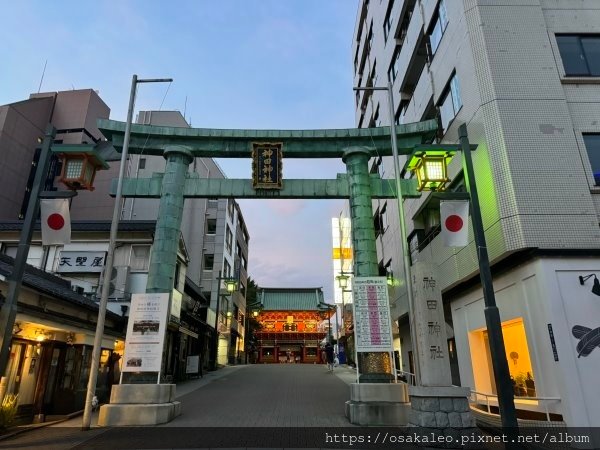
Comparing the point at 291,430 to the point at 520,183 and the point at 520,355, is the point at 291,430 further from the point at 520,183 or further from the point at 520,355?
the point at 520,183

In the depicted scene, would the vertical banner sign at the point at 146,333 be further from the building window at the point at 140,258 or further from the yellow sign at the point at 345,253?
the yellow sign at the point at 345,253

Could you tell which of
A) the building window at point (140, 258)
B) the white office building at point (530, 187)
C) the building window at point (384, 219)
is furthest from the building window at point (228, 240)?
the white office building at point (530, 187)

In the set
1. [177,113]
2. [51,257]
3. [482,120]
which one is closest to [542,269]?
[482,120]

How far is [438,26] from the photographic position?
1867cm

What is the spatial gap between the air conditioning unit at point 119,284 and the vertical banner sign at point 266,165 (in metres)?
10.6

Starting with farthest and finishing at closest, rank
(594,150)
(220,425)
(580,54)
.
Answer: (580,54) < (594,150) < (220,425)

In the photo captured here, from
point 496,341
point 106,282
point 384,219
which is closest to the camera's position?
point 496,341

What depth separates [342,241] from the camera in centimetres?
4966

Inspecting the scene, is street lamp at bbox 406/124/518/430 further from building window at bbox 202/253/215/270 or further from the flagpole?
building window at bbox 202/253/215/270

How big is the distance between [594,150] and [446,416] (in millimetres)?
9630

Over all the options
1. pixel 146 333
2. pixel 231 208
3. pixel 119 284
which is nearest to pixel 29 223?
pixel 146 333

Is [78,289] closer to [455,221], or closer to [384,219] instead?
[455,221]

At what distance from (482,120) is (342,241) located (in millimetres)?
36681

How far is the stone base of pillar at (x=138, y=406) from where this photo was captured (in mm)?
11375
